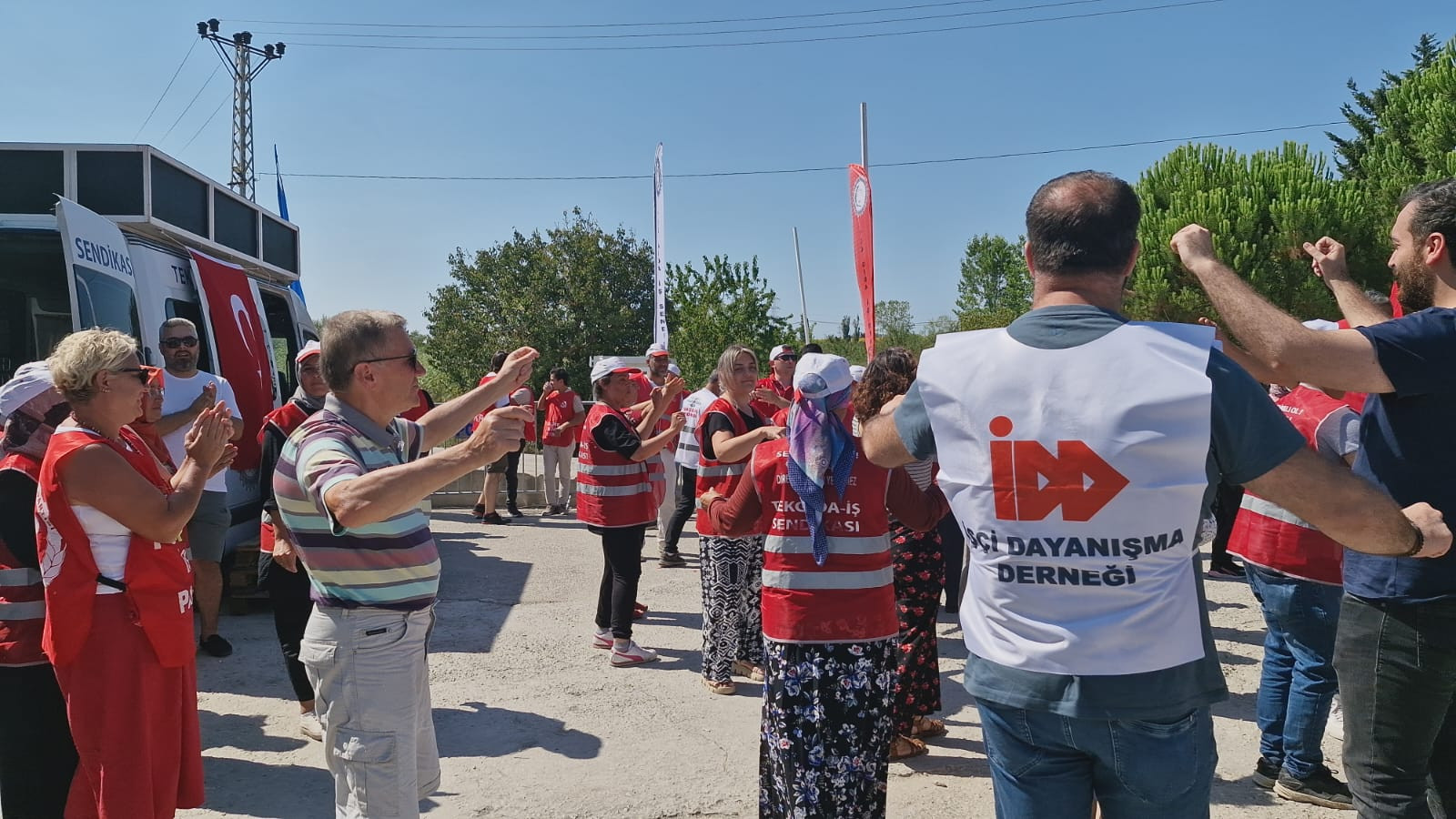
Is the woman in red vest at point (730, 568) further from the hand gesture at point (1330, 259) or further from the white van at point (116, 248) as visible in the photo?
the white van at point (116, 248)

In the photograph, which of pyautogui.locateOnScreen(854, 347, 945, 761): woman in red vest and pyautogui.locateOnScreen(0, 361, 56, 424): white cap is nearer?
pyautogui.locateOnScreen(0, 361, 56, 424): white cap

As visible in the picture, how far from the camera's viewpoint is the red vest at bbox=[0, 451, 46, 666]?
313 cm

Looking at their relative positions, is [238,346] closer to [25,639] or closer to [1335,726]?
[25,639]

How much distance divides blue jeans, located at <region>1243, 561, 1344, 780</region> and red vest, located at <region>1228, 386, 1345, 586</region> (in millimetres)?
57

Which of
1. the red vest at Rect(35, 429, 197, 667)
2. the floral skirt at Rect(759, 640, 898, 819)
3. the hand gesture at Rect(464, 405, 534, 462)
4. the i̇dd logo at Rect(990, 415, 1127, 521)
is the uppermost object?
the hand gesture at Rect(464, 405, 534, 462)

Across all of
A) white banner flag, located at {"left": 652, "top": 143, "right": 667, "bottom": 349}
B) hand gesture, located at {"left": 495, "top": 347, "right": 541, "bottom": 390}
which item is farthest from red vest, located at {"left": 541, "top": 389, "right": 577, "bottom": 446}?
hand gesture, located at {"left": 495, "top": 347, "right": 541, "bottom": 390}

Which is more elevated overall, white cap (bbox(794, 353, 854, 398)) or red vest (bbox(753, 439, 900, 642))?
white cap (bbox(794, 353, 854, 398))

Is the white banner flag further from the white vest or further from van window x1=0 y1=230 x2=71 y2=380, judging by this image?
the white vest

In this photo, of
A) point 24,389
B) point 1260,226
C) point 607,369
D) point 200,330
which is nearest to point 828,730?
point 24,389

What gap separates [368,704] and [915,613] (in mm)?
2886

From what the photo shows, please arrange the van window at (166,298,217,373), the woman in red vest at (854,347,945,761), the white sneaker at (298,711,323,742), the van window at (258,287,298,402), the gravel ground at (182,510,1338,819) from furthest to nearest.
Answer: the van window at (258,287,298,402), the van window at (166,298,217,373), the white sneaker at (298,711,323,742), the woman in red vest at (854,347,945,761), the gravel ground at (182,510,1338,819)

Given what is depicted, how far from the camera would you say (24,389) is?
3.22 metres

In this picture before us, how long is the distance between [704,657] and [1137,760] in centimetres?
405

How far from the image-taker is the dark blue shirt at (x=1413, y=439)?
244 cm
